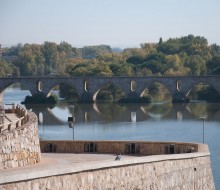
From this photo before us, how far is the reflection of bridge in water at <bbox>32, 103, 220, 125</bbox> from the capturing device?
294 feet

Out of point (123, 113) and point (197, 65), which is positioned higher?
point (197, 65)

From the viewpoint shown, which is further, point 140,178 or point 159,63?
point 159,63

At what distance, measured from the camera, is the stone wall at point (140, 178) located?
62.4 ft

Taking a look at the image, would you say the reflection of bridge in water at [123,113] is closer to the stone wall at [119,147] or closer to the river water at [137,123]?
the river water at [137,123]

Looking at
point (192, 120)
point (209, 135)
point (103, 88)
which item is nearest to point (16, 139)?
point (209, 135)

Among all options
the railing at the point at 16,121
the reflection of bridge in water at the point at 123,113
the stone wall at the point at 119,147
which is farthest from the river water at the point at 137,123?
the stone wall at the point at 119,147

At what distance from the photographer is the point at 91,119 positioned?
89.8 m

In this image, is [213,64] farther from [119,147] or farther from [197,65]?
[119,147]

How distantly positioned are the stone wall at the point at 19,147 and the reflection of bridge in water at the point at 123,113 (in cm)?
5904

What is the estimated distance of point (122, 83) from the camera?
408ft

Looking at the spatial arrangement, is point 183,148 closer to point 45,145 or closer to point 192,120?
point 45,145

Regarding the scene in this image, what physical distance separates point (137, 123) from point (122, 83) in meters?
40.0

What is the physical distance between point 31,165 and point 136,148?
6977mm

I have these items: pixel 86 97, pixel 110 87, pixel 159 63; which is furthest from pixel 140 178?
pixel 159 63
